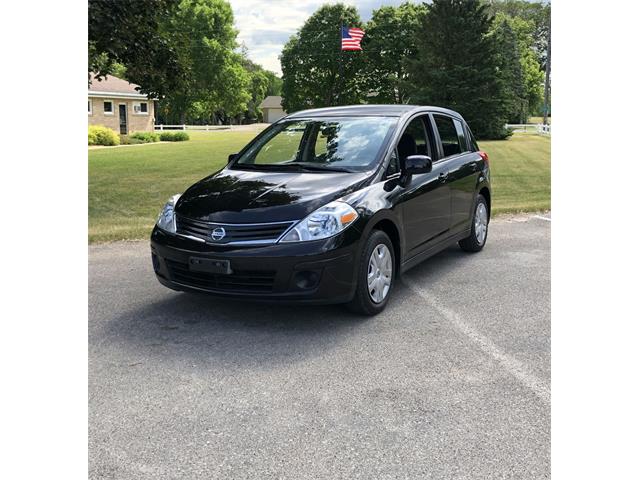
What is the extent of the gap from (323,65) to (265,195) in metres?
58.7

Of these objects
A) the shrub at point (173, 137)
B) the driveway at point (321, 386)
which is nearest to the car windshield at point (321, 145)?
the driveway at point (321, 386)

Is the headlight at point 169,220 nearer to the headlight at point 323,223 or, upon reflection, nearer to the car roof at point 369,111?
the headlight at point 323,223

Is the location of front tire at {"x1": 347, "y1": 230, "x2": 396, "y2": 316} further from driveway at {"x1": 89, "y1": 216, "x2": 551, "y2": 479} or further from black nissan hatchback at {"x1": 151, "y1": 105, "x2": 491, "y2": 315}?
driveway at {"x1": 89, "y1": 216, "x2": 551, "y2": 479}

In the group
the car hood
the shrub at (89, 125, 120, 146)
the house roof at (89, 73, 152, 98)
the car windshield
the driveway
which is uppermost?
the house roof at (89, 73, 152, 98)

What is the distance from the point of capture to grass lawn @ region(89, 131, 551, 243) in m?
10.3

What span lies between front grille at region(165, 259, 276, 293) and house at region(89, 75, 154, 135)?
4277cm

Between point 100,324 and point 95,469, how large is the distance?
2.26 m

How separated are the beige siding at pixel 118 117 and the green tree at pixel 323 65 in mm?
15053

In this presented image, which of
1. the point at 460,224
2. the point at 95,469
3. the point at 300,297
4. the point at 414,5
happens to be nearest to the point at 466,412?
the point at 300,297

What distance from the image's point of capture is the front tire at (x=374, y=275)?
16.4 feet

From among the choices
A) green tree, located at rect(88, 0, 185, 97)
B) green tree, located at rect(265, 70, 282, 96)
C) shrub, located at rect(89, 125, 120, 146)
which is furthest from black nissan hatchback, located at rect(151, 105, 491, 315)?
green tree, located at rect(265, 70, 282, 96)

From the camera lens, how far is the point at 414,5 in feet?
200

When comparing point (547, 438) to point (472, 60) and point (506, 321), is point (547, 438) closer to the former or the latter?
point (506, 321)

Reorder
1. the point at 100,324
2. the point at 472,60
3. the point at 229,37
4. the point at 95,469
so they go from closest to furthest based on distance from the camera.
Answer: the point at 95,469
the point at 100,324
the point at 472,60
the point at 229,37
